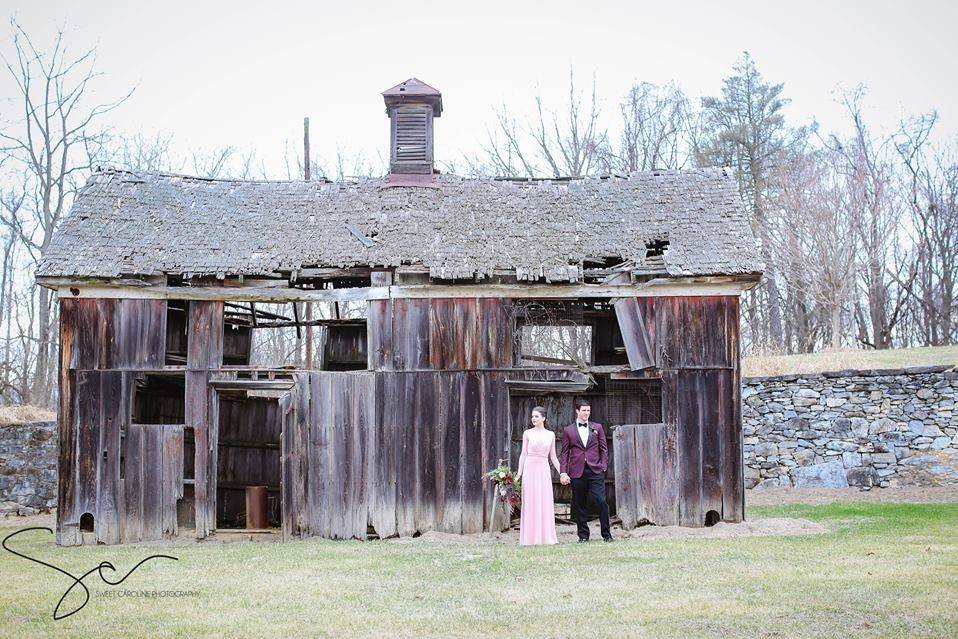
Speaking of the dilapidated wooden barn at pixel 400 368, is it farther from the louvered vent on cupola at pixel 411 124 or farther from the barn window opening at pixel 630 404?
the louvered vent on cupola at pixel 411 124

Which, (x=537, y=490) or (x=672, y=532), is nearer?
(x=537, y=490)

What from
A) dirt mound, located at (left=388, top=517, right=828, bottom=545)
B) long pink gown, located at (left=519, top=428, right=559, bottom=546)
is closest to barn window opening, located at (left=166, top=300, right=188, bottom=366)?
dirt mound, located at (left=388, top=517, right=828, bottom=545)

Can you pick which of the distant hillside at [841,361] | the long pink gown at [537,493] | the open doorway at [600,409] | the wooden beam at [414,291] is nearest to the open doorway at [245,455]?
the wooden beam at [414,291]

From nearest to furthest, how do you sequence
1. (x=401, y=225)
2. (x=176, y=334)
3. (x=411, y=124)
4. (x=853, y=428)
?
(x=401, y=225) → (x=176, y=334) → (x=411, y=124) → (x=853, y=428)

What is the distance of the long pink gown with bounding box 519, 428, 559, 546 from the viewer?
49.7 feet

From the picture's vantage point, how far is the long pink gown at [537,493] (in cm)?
1514

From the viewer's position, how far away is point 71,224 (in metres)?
18.3

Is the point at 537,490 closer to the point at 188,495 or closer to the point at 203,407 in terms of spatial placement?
the point at 203,407

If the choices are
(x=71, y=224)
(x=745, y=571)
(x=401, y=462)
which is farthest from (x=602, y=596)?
(x=71, y=224)

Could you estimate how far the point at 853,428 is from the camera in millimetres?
21719

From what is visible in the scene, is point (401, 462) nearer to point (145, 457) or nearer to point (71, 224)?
point (145, 457)

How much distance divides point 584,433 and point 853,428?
9049mm

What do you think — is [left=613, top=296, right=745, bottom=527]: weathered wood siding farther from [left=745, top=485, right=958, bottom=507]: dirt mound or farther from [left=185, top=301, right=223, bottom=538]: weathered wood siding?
[left=185, top=301, right=223, bottom=538]: weathered wood siding

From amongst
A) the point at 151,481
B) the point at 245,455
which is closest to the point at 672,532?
the point at 151,481
